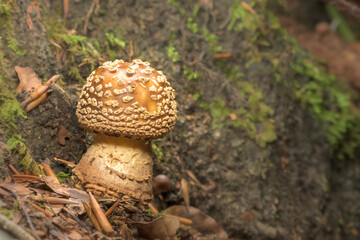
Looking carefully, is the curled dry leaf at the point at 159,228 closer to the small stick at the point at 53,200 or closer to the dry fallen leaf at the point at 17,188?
the small stick at the point at 53,200

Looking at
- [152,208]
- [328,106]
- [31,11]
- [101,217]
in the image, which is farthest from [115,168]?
[328,106]

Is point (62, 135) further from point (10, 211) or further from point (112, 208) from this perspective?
point (10, 211)

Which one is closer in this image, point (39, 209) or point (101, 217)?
point (39, 209)

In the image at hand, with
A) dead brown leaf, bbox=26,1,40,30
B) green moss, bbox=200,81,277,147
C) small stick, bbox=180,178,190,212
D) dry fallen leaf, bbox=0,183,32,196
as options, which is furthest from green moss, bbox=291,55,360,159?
dry fallen leaf, bbox=0,183,32,196

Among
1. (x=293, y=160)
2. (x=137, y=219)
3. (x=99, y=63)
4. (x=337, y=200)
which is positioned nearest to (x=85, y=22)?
(x=99, y=63)

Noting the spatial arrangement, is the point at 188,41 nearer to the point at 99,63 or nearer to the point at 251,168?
the point at 99,63

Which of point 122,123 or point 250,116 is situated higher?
point 122,123
